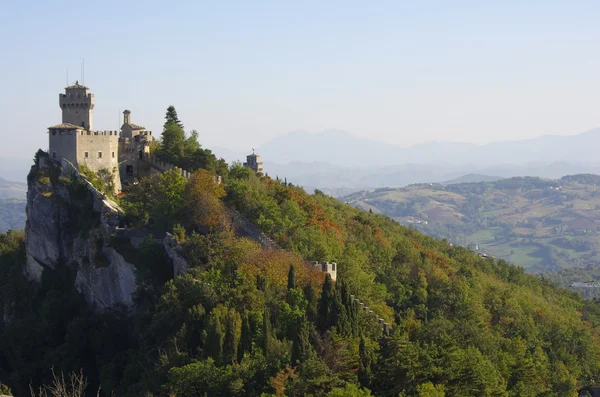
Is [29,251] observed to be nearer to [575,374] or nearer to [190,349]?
[190,349]

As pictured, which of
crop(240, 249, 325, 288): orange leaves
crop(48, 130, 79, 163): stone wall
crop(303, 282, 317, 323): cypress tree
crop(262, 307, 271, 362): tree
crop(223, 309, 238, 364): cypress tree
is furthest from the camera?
crop(48, 130, 79, 163): stone wall

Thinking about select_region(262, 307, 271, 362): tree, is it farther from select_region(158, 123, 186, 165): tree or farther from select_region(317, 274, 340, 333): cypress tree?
select_region(158, 123, 186, 165): tree

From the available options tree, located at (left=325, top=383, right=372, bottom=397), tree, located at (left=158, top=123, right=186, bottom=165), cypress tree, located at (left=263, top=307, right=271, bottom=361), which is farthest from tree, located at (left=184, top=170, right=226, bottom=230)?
tree, located at (left=325, top=383, right=372, bottom=397)

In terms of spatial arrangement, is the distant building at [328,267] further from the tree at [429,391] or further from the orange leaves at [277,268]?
the tree at [429,391]

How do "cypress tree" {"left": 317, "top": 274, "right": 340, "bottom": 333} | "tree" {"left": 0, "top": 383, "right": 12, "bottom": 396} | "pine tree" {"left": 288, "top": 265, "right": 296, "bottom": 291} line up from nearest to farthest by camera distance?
"cypress tree" {"left": 317, "top": 274, "right": 340, "bottom": 333}
"pine tree" {"left": 288, "top": 265, "right": 296, "bottom": 291}
"tree" {"left": 0, "top": 383, "right": 12, "bottom": 396}

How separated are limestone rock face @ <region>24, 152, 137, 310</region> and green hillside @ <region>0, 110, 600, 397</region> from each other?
58 centimetres

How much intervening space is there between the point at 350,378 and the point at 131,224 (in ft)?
75.3

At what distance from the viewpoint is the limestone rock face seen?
54562 mm

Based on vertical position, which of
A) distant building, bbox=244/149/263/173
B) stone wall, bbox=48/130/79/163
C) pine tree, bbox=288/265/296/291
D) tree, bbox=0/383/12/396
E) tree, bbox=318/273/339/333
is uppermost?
stone wall, bbox=48/130/79/163

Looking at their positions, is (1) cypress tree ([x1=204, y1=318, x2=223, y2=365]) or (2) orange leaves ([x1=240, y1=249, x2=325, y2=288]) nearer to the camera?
(1) cypress tree ([x1=204, y1=318, x2=223, y2=365])

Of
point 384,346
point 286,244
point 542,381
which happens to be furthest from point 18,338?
point 542,381

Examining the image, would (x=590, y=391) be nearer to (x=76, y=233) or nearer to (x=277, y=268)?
(x=277, y=268)

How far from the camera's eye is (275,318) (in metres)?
42.8

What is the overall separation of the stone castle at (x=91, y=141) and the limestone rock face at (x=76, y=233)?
51.3 inches
